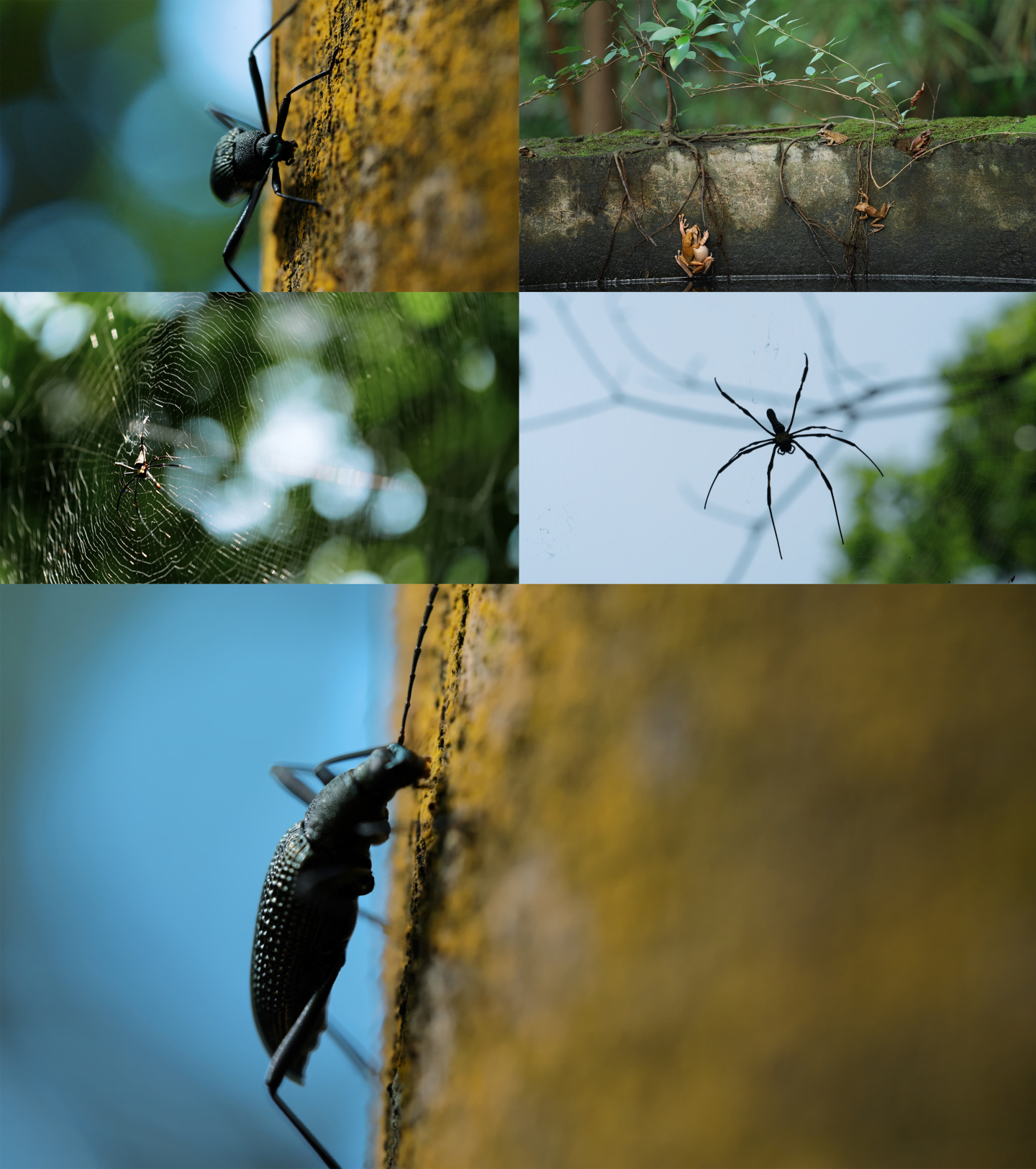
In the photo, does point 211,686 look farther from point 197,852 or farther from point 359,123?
point 359,123

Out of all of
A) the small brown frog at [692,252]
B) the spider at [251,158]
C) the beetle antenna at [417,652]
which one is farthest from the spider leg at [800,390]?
the spider at [251,158]

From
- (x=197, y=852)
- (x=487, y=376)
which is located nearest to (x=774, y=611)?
(x=487, y=376)

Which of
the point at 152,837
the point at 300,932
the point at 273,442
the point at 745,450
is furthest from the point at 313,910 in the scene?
the point at 745,450

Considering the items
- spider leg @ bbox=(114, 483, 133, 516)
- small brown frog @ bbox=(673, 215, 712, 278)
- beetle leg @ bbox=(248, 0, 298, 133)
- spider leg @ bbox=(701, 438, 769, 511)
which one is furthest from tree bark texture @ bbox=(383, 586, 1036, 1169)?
beetle leg @ bbox=(248, 0, 298, 133)

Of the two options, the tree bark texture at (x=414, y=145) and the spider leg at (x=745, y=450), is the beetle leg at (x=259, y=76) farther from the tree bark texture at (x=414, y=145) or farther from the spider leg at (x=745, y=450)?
the spider leg at (x=745, y=450)

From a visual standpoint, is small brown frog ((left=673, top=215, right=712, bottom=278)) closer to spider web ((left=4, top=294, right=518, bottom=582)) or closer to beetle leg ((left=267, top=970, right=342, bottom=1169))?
spider web ((left=4, top=294, right=518, bottom=582))

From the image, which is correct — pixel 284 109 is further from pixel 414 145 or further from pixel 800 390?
pixel 800 390
